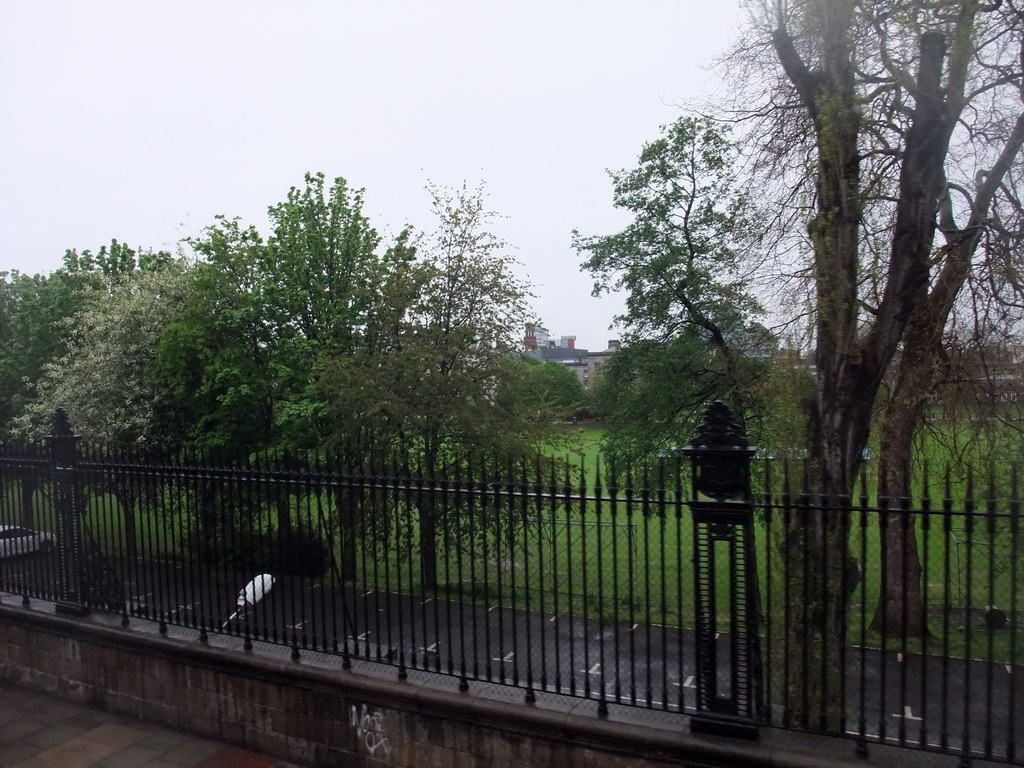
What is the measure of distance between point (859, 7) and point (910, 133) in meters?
1.11

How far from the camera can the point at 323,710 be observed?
19.3 feet

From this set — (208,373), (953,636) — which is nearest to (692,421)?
(953,636)

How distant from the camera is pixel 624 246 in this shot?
17875mm

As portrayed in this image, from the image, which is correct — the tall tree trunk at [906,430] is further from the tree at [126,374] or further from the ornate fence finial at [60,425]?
the tree at [126,374]

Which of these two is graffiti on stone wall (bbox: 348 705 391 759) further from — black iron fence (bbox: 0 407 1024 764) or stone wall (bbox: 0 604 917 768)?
black iron fence (bbox: 0 407 1024 764)

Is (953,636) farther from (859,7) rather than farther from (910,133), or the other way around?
(859,7)

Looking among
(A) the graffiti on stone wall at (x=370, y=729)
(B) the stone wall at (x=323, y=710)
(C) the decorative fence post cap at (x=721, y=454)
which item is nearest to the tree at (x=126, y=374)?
(B) the stone wall at (x=323, y=710)

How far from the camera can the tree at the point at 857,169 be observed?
5.27m

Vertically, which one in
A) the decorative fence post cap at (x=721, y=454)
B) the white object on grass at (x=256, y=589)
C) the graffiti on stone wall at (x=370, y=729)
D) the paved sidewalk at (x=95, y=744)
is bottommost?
the paved sidewalk at (x=95, y=744)

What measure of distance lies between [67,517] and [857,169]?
7.53 metres

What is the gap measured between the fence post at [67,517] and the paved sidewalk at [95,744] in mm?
924

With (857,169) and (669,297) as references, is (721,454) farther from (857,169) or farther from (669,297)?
(669,297)

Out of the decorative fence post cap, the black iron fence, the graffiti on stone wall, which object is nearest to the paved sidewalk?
the graffiti on stone wall

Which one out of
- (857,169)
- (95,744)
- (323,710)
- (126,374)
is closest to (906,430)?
(857,169)
